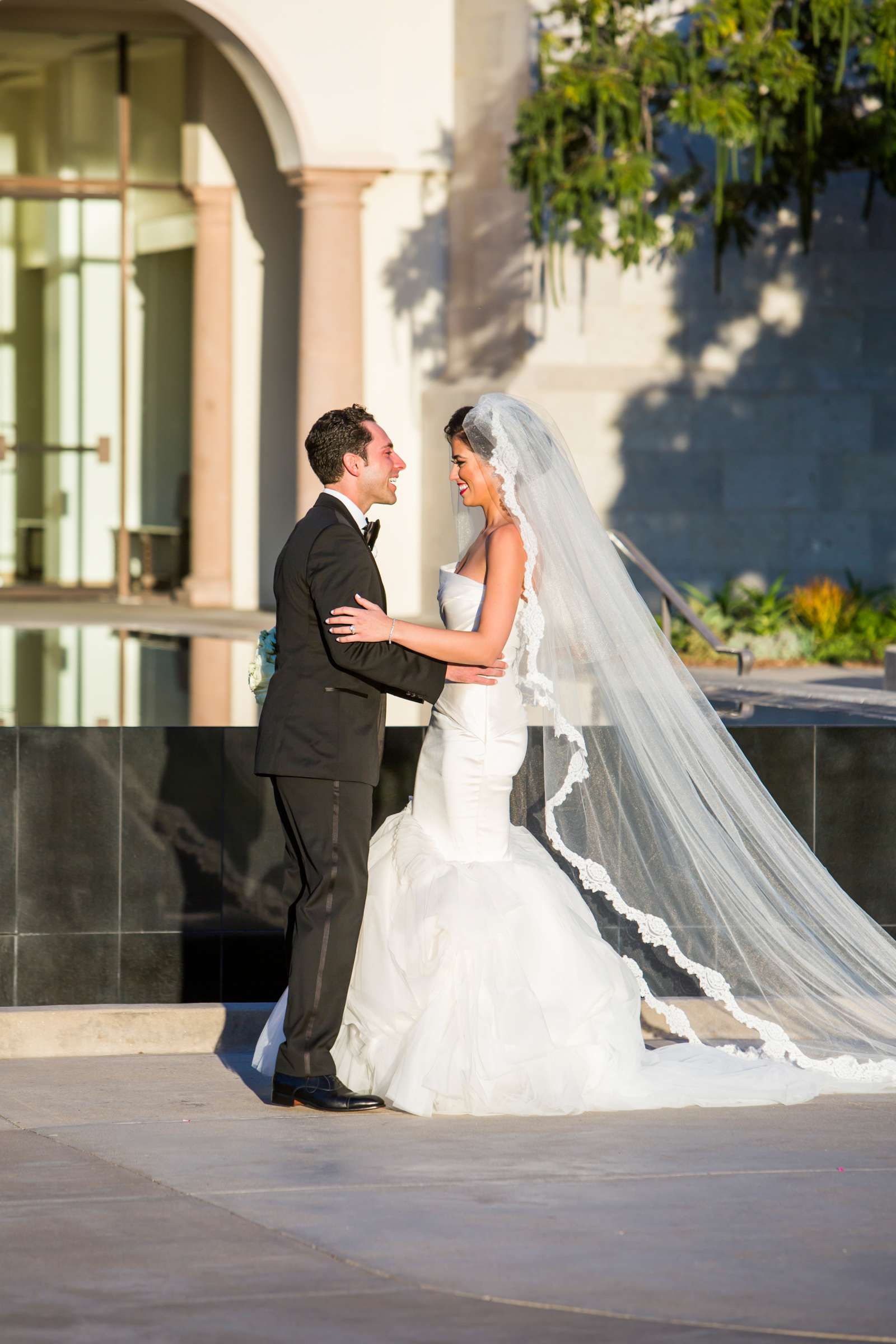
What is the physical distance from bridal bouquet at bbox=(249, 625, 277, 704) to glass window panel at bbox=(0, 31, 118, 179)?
1695 cm

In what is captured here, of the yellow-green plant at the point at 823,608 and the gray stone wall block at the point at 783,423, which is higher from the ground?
the gray stone wall block at the point at 783,423

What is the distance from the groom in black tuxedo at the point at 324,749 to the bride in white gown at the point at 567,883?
0.36 ft

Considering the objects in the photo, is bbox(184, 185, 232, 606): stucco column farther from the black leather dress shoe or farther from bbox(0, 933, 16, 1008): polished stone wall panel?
the black leather dress shoe

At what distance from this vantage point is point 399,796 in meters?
7.52

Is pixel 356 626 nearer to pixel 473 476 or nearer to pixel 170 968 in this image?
pixel 473 476

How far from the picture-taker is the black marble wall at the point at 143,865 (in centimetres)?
723

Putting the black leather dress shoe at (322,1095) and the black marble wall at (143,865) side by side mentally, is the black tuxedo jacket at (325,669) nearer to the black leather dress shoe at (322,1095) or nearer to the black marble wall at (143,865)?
the black leather dress shoe at (322,1095)

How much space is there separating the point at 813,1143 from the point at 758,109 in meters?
12.3

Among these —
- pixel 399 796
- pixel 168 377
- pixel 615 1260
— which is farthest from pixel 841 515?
pixel 615 1260

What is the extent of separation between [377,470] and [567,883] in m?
1.34

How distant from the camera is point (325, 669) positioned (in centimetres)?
575

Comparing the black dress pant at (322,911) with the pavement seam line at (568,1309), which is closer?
the pavement seam line at (568,1309)

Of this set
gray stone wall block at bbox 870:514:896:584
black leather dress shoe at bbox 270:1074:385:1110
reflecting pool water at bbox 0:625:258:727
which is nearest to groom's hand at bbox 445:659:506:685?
black leather dress shoe at bbox 270:1074:385:1110

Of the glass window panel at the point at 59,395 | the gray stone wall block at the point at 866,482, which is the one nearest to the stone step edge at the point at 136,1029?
the gray stone wall block at the point at 866,482
